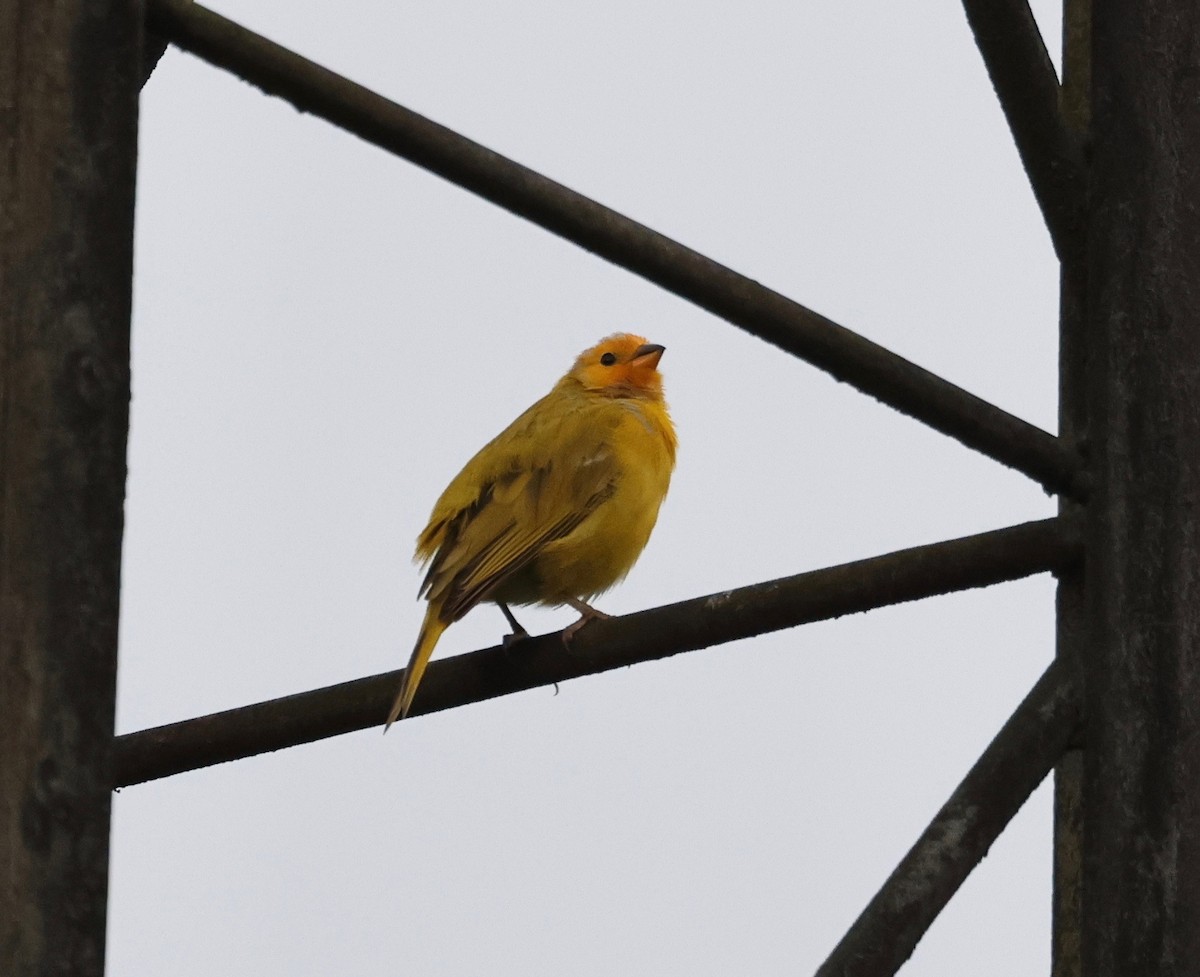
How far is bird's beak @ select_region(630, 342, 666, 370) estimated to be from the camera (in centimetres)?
760

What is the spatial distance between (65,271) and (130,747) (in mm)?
1214

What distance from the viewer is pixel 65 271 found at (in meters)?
2.97

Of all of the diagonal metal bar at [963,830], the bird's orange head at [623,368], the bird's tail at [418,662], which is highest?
the bird's orange head at [623,368]

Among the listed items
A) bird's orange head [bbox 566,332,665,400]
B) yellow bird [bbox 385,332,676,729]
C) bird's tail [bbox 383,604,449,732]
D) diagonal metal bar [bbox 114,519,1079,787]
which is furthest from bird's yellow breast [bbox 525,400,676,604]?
diagonal metal bar [bbox 114,519,1079,787]

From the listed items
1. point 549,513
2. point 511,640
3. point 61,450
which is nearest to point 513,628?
point 549,513

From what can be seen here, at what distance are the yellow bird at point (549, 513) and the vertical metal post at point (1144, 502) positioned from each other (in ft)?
6.71

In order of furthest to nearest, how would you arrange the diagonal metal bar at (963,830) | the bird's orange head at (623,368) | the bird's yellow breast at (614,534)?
the bird's orange head at (623,368) < the bird's yellow breast at (614,534) < the diagonal metal bar at (963,830)

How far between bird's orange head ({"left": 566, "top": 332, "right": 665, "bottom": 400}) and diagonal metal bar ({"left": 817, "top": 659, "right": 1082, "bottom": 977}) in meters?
3.75

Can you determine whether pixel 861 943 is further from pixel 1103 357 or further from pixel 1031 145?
pixel 1031 145

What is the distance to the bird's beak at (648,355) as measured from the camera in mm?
7602

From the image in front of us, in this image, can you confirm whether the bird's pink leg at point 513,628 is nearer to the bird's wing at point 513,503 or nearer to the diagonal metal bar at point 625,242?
the bird's wing at point 513,503

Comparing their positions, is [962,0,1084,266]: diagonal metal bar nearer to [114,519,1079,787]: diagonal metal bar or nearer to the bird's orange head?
[114,519,1079,787]: diagonal metal bar

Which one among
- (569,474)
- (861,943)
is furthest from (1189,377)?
(569,474)

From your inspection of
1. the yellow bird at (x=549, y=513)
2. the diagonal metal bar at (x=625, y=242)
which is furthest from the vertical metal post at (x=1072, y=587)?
the yellow bird at (x=549, y=513)
